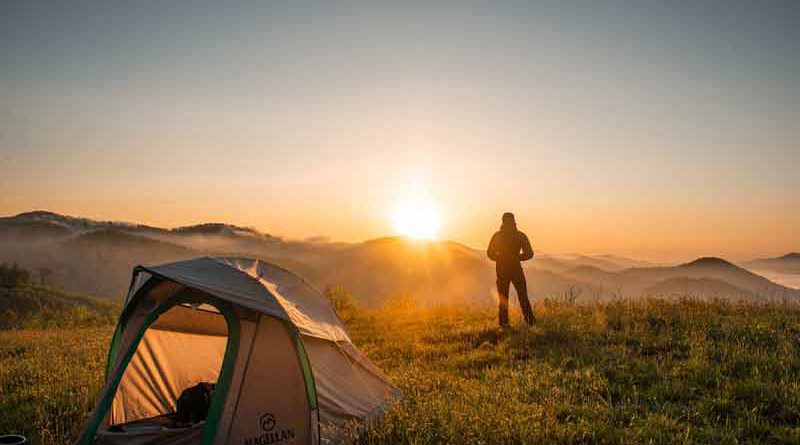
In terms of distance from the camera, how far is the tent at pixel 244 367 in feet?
20.0

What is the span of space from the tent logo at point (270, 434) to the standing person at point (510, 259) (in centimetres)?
725

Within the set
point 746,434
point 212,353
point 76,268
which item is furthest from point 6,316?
point 76,268

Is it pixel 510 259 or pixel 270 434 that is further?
pixel 510 259

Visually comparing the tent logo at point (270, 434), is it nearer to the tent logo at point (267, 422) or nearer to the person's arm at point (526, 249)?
the tent logo at point (267, 422)

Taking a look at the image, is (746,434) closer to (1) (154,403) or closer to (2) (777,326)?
(2) (777,326)

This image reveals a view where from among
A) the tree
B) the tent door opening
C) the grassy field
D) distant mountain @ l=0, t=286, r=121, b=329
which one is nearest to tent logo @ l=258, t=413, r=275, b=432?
the grassy field

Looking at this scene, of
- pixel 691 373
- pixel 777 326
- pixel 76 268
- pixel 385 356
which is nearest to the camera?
pixel 691 373

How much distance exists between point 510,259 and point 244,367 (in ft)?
25.4

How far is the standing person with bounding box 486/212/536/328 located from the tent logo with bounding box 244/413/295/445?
7253 mm

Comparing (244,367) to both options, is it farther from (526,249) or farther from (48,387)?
(526,249)

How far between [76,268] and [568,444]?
424 feet

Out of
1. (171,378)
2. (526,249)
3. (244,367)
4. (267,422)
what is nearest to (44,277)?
(171,378)

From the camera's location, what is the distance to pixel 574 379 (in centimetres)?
830

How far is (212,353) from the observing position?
8.97 m
